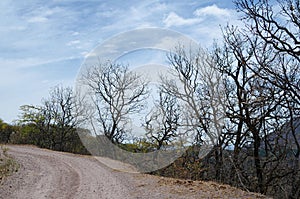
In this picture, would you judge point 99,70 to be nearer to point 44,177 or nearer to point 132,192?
point 44,177

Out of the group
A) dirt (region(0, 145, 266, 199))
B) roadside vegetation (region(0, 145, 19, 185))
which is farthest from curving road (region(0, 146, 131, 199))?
roadside vegetation (region(0, 145, 19, 185))

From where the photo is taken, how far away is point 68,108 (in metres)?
28.8

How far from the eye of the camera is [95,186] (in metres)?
9.99

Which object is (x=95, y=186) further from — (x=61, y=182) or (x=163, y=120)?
(x=163, y=120)

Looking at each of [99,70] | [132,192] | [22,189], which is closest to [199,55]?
[99,70]

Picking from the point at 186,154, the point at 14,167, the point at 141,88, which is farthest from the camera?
the point at 141,88

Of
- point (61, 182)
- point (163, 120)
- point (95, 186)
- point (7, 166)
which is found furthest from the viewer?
point (163, 120)

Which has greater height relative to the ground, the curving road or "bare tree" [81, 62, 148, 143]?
"bare tree" [81, 62, 148, 143]

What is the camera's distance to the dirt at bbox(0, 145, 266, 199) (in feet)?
28.6

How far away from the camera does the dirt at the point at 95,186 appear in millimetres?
8711

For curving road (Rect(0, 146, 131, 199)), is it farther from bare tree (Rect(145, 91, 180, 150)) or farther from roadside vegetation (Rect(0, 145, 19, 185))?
bare tree (Rect(145, 91, 180, 150))

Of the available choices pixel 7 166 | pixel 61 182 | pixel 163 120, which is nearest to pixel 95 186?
pixel 61 182

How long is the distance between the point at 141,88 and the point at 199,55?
16.7 ft

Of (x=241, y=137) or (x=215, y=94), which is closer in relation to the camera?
(x=241, y=137)
